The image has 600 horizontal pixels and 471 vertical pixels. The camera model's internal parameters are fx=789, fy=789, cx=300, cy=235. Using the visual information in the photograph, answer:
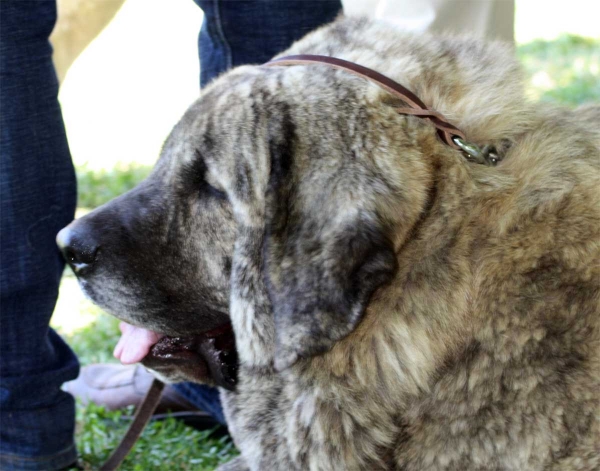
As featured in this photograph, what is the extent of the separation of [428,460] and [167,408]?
1834 millimetres

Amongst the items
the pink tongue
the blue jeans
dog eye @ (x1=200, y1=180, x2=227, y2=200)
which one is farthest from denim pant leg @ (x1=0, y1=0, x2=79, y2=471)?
dog eye @ (x1=200, y1=180, x2=227, y2=200)

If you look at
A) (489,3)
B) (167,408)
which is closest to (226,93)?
(489,3)

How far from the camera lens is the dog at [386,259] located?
1992 millimetres

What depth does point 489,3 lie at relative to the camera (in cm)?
308

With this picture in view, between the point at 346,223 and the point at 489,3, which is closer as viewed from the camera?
the point at 346,223

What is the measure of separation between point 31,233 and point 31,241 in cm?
3

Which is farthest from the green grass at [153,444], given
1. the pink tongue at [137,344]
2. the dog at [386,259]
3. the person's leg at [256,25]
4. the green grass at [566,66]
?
the green grass at [566,66]

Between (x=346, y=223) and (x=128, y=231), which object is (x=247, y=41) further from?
(x=346, y=223)

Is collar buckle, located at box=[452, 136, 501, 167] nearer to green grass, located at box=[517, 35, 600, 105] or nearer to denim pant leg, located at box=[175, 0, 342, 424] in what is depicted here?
denim pant leg, located at box=[175, 0, 342, 424]

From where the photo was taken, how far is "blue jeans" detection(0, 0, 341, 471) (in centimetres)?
282

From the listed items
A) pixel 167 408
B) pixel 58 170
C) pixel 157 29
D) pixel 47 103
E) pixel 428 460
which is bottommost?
pixel 157 29

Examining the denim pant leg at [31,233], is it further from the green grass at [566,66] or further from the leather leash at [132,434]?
the green grass at [566,66]

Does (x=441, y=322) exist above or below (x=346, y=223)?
below

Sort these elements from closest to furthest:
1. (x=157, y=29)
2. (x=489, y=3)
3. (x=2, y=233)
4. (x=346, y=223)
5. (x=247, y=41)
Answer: (x=346, y=223)
(x=2, y=233)
(x=489, y=3)
(x=247, y=41)
(x=157, y=29)
